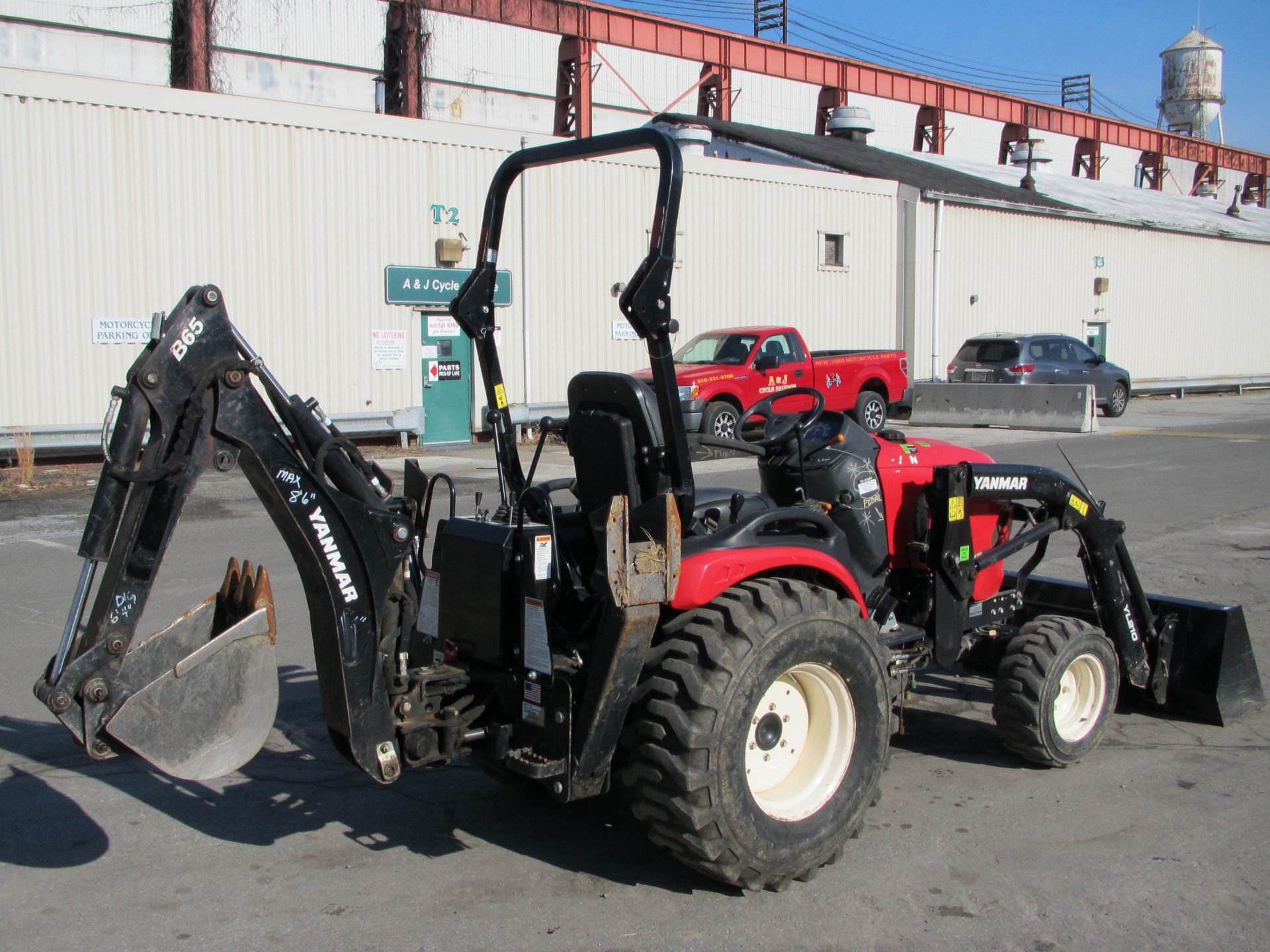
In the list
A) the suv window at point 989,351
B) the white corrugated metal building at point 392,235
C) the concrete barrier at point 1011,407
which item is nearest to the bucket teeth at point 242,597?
the white corrugated metal building at point 392,235

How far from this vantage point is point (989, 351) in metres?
24.3

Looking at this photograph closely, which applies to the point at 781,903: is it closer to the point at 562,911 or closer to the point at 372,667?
the point at 562,911

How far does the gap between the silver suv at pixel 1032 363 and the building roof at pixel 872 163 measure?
524 centimetres

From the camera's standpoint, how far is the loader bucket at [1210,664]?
17.9ft

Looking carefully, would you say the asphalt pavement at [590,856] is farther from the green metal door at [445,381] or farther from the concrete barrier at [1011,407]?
the concrete barrier at [1011,407]

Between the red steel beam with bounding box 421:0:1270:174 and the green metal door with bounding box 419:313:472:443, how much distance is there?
1744cm

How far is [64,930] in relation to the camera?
3561 mm

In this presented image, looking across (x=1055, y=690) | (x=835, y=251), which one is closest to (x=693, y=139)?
(x=835, y=251)

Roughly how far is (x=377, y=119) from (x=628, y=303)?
16.9 m

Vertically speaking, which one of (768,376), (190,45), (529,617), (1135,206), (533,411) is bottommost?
(529,617)

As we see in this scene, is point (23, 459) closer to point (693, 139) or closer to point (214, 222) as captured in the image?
point (214, 222)

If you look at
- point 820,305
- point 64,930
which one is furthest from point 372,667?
point 820,305

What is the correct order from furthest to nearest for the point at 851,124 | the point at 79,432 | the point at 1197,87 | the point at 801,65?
the point at 1197,87
the point at 801,65
the point at 851,124
the point at 79,432

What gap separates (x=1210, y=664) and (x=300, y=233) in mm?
15971
